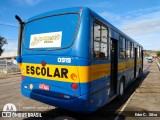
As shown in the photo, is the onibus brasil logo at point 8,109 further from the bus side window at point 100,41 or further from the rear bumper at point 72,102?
the bus side window at point 100,41

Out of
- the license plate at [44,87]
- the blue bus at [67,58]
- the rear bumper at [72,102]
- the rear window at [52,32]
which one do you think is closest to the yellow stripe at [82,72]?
the blue bus at [67,58]

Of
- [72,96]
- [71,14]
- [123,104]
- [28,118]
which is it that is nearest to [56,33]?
[71,14]

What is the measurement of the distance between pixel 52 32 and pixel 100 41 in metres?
1.43

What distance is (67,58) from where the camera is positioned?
5.63m

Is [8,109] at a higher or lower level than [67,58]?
lower

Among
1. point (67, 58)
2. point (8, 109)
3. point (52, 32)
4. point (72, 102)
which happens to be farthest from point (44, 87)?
point (8, 109)

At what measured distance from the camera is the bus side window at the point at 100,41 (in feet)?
19.7

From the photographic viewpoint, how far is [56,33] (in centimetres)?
601

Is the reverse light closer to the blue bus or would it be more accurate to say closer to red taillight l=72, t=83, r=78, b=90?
the blue bus

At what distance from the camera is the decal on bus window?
5966 millimetres

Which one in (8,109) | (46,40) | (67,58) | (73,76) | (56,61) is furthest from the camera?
(8,109)

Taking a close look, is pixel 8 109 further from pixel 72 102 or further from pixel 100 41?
pixel 100 41

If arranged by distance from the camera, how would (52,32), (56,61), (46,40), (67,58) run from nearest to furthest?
(67,58) → (56,61) → (52,32) → (46,40)

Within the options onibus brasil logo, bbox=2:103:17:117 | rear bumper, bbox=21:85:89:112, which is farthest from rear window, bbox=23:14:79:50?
onibus brasil logo, bbox=2:103:17:117
